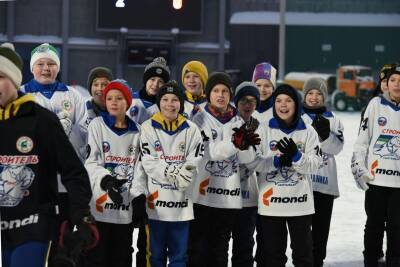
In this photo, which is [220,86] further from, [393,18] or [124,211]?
[393,18]

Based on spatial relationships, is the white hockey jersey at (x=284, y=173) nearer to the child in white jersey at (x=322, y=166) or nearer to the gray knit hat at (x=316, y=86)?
the child in white jersey at (x=322, y=166)

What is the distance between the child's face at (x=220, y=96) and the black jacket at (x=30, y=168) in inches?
103

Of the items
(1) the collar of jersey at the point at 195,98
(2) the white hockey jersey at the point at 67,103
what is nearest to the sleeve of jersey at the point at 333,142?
(1) the collar of jersey at the point at 195,98

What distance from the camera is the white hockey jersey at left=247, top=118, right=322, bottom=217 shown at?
6.25m

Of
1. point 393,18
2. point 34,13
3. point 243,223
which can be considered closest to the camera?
point 243,223

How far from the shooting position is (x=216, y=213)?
6.60m

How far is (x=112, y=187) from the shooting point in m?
5.79

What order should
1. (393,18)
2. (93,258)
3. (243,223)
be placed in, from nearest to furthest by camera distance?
1. (93,258)
2. (243,223)
3. (393,18)

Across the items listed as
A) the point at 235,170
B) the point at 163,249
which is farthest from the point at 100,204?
the point at 235,170

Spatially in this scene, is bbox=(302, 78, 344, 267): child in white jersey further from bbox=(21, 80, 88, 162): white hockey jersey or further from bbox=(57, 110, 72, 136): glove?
bbox=(57, 110, 72, 136): glove

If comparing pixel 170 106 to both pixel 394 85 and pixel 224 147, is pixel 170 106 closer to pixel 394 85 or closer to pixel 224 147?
pixel 224 147

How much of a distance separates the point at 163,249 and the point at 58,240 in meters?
2.08

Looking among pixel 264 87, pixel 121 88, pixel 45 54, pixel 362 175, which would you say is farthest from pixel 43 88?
pixel 362 175

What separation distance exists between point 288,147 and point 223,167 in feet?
2.29
